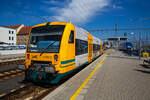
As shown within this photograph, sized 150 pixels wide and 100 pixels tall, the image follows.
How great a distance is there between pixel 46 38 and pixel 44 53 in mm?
897

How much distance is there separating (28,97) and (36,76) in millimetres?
1099

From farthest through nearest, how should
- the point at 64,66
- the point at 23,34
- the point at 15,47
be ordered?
the point at 23,34
the point at 15,47
the point at 64,66

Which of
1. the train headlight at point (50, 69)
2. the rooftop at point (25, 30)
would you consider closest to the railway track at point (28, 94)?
the train headlight at point (50, 69)

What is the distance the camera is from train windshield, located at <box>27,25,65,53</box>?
5285 mm

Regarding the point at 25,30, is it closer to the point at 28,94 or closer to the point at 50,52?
the point at 50,52

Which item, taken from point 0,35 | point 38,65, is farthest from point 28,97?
point 0,35

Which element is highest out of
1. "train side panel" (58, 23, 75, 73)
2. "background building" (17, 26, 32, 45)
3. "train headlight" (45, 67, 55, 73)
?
"background building" (17, 26, 32, 45)

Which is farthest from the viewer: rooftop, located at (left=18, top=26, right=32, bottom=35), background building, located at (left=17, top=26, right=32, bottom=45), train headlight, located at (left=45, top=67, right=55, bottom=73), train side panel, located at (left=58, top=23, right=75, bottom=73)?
rooftop, located at (left=18, top=26, right=32, bottom=35)

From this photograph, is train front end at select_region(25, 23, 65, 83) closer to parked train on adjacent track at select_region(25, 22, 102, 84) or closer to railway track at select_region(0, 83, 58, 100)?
parked train on adjacent track at select_region(25, 22, 102, 84)

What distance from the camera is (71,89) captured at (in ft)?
14.9

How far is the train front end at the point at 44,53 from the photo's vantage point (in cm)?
488

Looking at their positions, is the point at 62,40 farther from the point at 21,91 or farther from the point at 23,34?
the point at 23,34

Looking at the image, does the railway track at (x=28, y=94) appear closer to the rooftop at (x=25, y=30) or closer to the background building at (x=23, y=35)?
the background building at (x=23, y=35)

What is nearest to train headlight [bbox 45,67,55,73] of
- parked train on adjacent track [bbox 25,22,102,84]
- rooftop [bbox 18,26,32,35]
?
parked train on adjacent track [bbox 25,22,102,84]
